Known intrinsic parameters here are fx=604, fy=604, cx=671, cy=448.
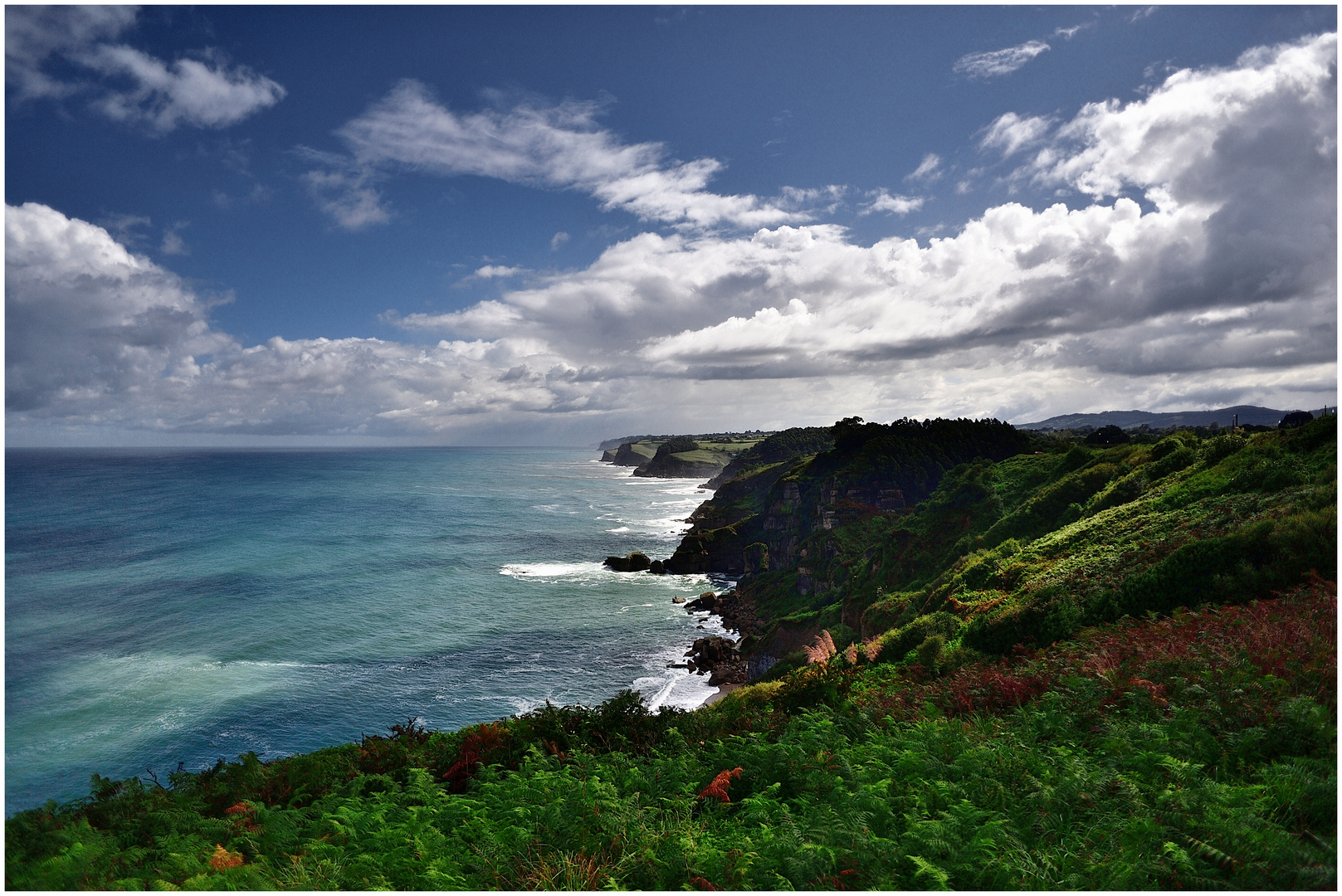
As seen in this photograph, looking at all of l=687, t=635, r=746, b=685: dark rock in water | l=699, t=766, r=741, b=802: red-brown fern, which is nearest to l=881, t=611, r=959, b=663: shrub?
l=699, t=766, r=741, b=802: red-brown fern

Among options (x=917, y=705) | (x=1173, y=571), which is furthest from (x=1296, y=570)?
(x=917, y=705)

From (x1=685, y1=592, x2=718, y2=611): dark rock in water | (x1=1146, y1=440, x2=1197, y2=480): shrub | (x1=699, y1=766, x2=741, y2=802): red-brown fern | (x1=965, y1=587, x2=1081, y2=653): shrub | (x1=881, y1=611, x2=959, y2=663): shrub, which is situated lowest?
(x1=685, y1=592, x2=718, y2=611): dark rock in water

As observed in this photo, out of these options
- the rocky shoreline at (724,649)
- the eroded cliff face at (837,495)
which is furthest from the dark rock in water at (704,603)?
the eroded cliff face at (837,495)

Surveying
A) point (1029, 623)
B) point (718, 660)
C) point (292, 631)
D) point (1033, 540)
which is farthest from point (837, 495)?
point (292, 631)

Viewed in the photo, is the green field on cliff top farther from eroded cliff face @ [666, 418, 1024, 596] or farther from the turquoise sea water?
eroded cliff face @ [666, 418, 1024, 596]

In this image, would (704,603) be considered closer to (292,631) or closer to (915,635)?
(292,631)
